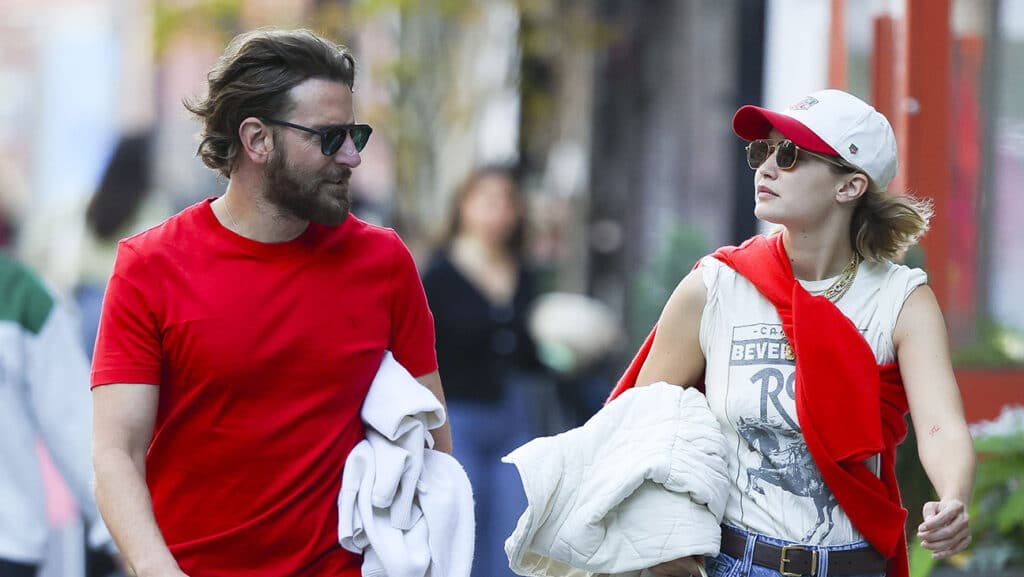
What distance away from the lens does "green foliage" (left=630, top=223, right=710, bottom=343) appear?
1097 centimetres

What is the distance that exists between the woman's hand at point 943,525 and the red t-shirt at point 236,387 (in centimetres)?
131

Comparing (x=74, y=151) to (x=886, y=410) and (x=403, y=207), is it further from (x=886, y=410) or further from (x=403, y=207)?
(x=886, y=410)

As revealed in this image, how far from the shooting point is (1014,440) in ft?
21.7

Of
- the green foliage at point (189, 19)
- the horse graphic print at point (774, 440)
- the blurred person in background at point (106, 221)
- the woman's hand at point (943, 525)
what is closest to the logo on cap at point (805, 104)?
the horse graphic print at point (774, 440)

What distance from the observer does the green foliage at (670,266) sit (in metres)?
11.0

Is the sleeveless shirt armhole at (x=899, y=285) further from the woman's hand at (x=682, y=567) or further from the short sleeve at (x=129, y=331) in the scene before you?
the short sleeve at (x=129, y=331)

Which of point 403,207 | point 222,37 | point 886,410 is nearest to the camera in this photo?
point 886,410

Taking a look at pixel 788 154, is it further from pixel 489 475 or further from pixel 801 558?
pixel 489 475

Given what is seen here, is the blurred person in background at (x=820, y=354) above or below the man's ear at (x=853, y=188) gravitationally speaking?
below

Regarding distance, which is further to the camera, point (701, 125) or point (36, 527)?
point (701, 125)

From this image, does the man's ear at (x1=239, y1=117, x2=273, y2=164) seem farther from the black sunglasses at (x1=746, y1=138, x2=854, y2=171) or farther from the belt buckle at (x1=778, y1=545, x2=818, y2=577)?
the belt buckle at (x1=778, y1=545, x2=818, y2=577)

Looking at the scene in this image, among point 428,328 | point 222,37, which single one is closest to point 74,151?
point 222,37

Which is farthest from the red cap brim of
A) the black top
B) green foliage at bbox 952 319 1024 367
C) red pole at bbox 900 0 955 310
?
the black top

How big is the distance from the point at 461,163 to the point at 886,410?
1597 cm
